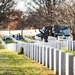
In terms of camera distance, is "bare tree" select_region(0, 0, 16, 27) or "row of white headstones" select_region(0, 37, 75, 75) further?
"bare tree" select_region(0, 0, 16, 27)

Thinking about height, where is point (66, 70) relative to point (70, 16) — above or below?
below

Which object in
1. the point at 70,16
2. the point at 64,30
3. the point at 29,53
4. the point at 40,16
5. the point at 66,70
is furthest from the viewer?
the point at 64,30

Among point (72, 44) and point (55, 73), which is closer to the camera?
point (55, 73)

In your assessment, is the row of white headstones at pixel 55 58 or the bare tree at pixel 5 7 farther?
the bare tree at pixel 5 7

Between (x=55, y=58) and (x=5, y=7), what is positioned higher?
(x=5, y=7)

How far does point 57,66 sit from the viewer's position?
12.6 metres

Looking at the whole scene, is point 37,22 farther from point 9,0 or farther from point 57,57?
point 57,57

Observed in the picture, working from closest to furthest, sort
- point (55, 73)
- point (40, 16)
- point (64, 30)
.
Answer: point (55, 73), point (40, 16), point (64, 30)

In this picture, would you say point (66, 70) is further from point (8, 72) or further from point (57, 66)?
point (8, 72)

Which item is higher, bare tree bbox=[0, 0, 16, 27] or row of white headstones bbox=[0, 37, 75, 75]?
bare tree bbox=[0, 0, 16, 27]

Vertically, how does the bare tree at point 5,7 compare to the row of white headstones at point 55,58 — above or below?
above

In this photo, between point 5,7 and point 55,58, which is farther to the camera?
point 5,7

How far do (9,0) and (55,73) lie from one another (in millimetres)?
22910

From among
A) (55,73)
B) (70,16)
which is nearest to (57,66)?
(55,73)
